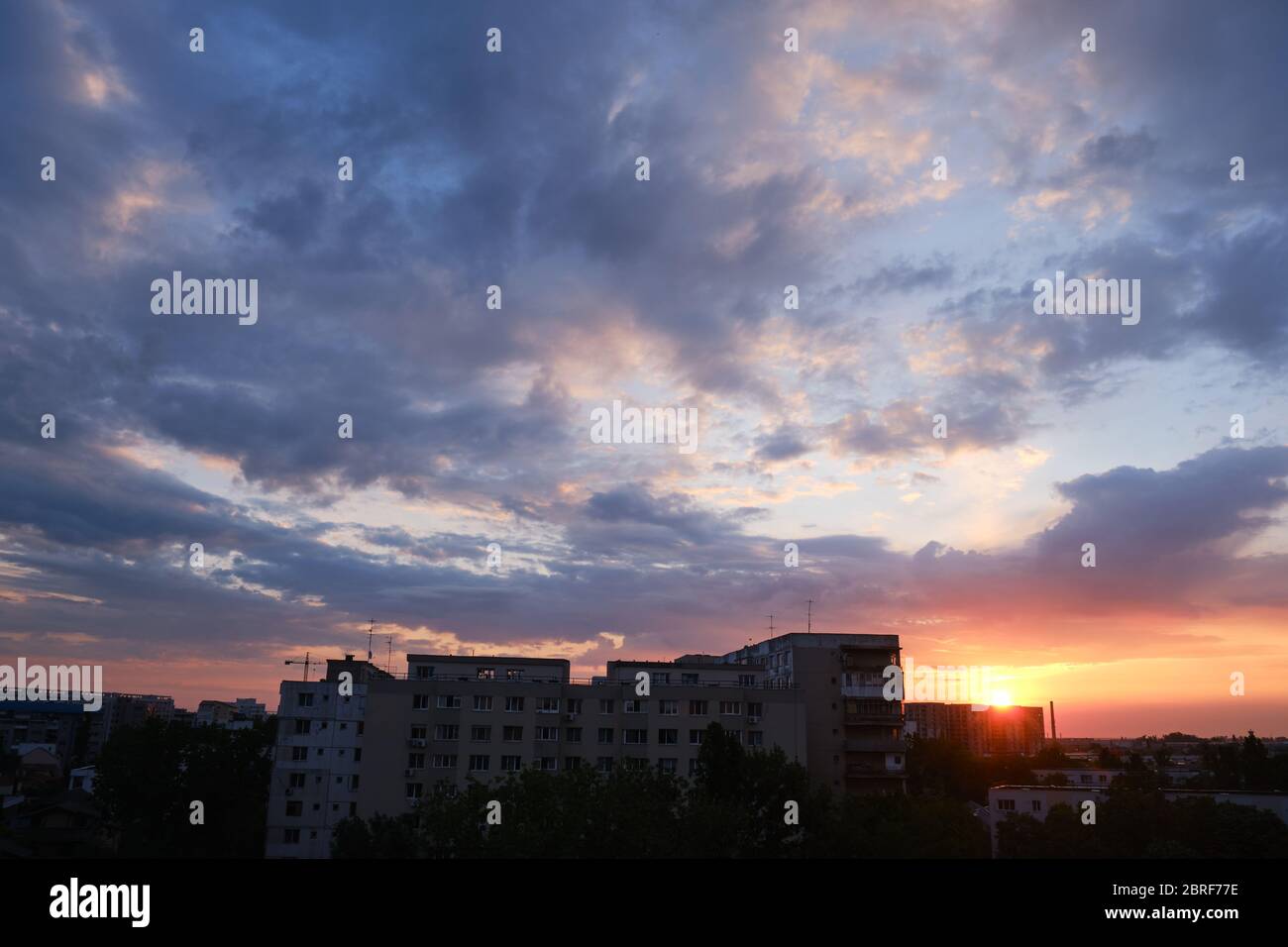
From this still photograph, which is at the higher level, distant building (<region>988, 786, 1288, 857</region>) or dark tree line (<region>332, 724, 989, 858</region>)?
dark tree line (<region>332, 724, 989, 858</region>)

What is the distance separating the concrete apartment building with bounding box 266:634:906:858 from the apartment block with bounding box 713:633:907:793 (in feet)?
1.00

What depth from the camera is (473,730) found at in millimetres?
57656

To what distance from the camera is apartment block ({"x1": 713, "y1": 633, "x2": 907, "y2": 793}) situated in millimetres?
67188

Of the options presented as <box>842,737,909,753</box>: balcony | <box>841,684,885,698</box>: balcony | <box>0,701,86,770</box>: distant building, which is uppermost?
<box>841,684,885,698</box>: balcony

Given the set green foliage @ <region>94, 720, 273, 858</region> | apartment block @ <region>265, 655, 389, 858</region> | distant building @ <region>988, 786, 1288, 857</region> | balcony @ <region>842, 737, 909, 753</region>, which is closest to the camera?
apartment block @ <region>265, 655, 389, 858</region>

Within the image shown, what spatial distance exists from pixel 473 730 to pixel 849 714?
1218 inches

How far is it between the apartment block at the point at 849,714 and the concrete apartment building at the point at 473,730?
12.0 inches

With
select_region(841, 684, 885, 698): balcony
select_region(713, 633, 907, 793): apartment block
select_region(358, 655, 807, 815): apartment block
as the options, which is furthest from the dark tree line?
select_region(841, 684, 885, 698): balcony

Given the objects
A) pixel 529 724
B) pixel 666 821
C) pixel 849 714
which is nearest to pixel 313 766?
pixel 529 724

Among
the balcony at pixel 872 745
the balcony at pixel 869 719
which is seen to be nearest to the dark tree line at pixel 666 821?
the balcony at pixel 872 745

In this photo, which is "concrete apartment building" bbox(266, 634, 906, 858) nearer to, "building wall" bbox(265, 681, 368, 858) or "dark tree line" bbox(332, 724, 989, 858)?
"building wall" bbox(265, 681, 368, 858)
